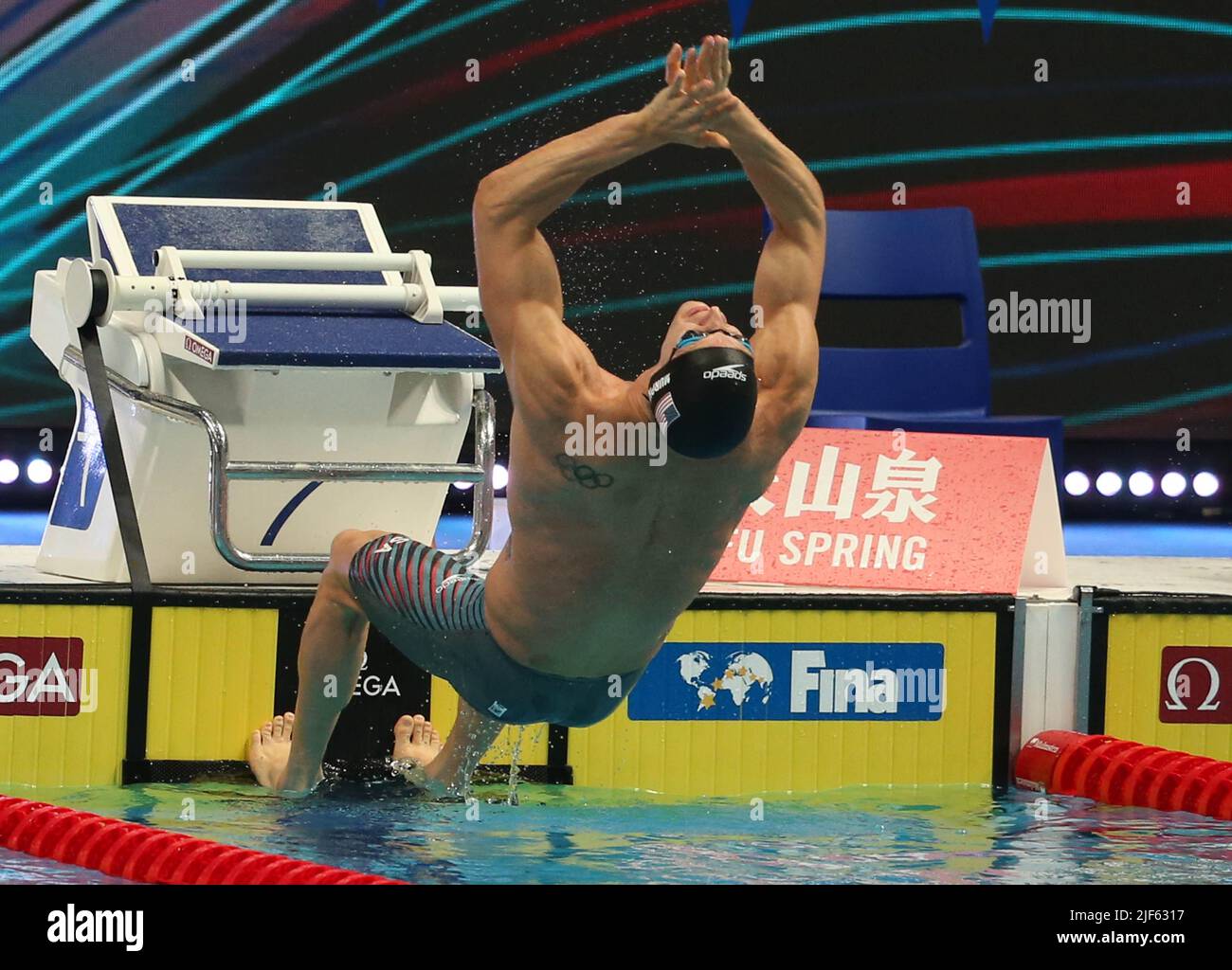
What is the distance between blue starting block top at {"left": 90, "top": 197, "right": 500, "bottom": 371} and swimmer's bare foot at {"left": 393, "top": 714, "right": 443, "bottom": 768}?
0.91 m

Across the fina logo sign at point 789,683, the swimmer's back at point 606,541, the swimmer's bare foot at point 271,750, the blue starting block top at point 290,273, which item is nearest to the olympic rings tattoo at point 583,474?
the swimmer's back at point 606,541

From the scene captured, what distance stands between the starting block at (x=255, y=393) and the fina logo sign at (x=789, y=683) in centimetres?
60

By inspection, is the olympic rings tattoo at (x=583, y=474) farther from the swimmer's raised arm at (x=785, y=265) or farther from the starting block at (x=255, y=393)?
the starting block at (x=255, y=393)

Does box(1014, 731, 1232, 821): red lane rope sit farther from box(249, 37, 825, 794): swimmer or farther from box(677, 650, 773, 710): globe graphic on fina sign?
box(249, 37, 825, 794): swimmer

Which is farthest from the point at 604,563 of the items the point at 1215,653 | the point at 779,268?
the point at 1215,653

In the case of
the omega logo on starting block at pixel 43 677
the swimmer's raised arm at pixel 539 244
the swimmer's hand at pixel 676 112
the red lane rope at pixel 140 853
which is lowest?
the red lane rope at pixel 140 853

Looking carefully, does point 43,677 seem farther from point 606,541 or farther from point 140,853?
point 606,541

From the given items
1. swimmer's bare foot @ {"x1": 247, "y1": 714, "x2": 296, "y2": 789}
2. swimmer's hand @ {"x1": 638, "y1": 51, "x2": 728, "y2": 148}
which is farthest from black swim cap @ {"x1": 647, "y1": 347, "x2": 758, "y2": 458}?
swimmer's bare foot @ {"x1": 247, "y1": 714, "x2": 296, "y2": 789}

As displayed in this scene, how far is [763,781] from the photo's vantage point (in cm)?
Answer: 555

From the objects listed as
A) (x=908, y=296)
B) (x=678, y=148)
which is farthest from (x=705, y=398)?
(x=678, y=148)

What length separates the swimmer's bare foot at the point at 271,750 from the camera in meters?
5.18

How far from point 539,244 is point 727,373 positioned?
459 mm
